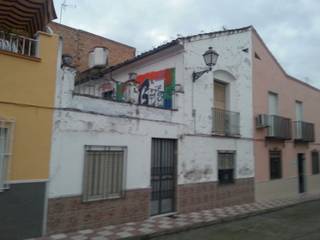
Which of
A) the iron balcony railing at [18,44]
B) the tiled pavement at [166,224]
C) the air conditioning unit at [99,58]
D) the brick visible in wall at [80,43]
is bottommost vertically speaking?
the tiled pavement at [166,224]

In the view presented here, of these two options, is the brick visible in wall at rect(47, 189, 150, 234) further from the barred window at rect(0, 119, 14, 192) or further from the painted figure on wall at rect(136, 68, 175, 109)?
the painted figure on wall at rect(136, 68, 175, 109)

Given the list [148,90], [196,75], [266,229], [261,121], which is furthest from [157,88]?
[266,229]

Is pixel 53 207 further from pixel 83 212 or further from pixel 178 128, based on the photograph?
pixel 178 128

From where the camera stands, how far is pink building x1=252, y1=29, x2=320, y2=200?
1395 centimetres

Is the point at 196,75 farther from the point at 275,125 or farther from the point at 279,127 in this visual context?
the point at 279,127

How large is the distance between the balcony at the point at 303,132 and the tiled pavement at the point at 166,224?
525 centimetres

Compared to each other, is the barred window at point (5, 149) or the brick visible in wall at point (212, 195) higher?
the barred window at point (5, 149)

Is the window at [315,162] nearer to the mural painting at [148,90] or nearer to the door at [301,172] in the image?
the door at [301,172]

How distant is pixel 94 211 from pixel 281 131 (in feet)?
33.7

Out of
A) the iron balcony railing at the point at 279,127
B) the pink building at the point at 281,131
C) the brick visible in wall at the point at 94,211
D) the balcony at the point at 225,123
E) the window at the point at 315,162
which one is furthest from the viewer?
the window at the point at 315,162

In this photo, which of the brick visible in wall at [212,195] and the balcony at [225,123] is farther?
the balcony at [225,123]

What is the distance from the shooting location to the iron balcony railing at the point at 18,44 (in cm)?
690

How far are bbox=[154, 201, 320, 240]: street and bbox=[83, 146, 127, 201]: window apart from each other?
5.93 ft

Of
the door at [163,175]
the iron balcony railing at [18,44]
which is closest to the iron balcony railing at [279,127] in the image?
the door at [163,175]
